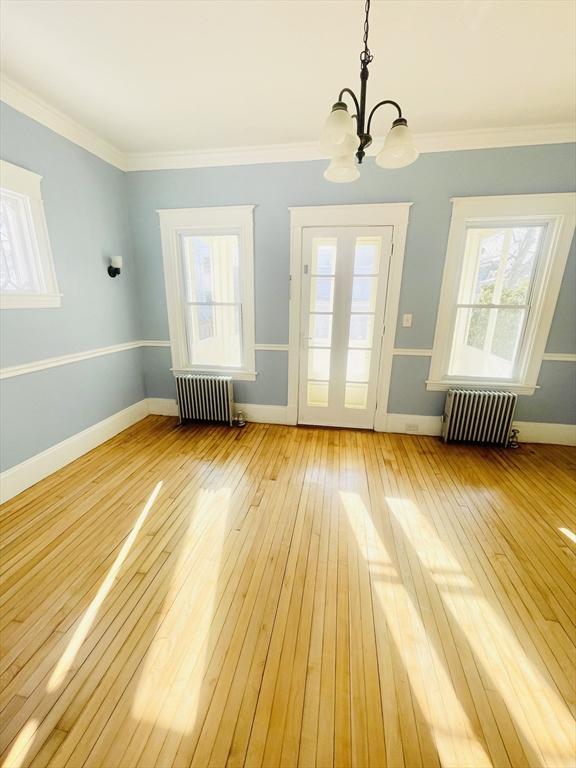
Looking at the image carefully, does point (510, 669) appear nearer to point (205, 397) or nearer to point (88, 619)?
A: point (88, 619)

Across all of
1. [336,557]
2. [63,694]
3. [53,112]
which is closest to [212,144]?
[53,112]

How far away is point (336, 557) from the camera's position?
71.5 inches

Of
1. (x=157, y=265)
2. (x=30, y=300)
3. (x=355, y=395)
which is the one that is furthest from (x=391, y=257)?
(x=30, y=300)

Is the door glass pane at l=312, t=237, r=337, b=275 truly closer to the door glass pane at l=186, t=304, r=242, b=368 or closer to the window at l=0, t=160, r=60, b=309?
the door glass pane at l=186, t=304, r=242, b=368

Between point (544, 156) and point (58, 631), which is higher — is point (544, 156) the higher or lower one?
the higher one

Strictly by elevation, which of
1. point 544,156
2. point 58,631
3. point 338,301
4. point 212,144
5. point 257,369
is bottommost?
point 58,631

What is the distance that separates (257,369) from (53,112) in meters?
2.77

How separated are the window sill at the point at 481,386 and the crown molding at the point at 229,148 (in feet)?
7.14

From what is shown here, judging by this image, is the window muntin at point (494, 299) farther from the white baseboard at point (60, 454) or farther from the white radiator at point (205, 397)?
the white baseboard at point (60, 454)

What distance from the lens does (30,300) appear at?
235 cm

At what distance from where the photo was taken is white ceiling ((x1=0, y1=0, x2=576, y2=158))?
157cm

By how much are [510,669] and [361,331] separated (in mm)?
2703

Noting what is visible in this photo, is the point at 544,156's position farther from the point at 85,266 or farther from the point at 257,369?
the point at 85,266

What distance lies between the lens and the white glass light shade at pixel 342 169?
147 cm
